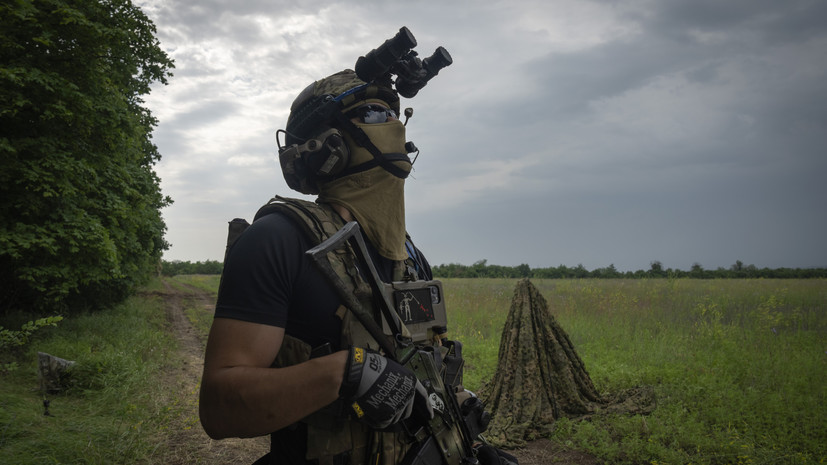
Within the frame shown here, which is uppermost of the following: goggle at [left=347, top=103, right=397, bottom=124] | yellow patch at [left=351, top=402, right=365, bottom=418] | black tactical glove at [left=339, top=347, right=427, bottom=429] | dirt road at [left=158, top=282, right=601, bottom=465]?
goggle at [left=347, top=103, right=397, bottom=124]

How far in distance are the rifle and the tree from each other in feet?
29.9

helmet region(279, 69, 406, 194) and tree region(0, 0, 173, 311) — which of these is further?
tree region(0, 0, 173, 311)

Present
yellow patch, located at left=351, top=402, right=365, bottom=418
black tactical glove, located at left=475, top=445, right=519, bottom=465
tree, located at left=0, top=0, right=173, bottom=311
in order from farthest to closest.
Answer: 1. tree, located at left=0, top=0, right=173, bottom=311
2. black tactical glove, located at left=475, top=445, right=519, bottom=465
3. yellow patch, located at left=351, top=402, right=365, bottom=418

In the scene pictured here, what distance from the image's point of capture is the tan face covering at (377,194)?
208cm

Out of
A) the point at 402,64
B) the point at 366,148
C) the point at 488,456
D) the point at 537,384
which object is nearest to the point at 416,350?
the point at 488,456

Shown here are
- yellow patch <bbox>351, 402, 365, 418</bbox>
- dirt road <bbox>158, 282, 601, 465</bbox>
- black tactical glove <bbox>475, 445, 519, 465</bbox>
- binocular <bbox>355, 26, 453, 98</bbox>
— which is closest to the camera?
yellow patch <bbox>351, 402, 365, 418</bbox>

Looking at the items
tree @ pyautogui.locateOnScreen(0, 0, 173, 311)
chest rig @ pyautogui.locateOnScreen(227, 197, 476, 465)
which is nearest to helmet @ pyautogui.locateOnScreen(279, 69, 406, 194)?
chest rig @ pyautogui.locateOnScreen(227, 197, 476, 465)

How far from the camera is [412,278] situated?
2148mm

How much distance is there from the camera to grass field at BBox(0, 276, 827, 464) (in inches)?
185

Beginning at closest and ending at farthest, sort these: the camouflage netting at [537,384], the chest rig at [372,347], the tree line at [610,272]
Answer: the chest rig at [372,347], the camouflage netting at [537,384], the tree line at [610,272]

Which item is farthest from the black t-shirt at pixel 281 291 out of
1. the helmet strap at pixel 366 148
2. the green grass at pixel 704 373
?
the green grass at pixel 704 373

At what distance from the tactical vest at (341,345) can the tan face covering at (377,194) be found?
20cm

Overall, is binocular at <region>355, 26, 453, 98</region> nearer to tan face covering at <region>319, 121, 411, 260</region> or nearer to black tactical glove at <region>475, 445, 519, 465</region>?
tan face covering at <region>319, 121, 411, 260</region>

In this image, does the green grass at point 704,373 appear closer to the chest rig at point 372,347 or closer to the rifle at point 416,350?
the rifle at point 416,350
